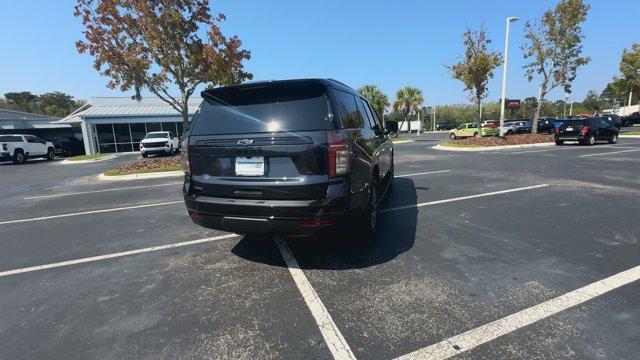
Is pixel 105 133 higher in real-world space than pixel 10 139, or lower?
higher

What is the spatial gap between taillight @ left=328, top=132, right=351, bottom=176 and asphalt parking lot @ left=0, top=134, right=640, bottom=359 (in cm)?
113

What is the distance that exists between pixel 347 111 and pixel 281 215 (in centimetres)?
157

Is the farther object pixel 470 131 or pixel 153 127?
pixel 470 131

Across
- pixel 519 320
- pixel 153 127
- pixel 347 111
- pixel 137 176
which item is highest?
pixel 153 127

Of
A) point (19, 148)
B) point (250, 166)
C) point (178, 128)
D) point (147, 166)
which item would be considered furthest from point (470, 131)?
point (19, 148)

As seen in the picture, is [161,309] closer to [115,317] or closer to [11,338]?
[115,317]

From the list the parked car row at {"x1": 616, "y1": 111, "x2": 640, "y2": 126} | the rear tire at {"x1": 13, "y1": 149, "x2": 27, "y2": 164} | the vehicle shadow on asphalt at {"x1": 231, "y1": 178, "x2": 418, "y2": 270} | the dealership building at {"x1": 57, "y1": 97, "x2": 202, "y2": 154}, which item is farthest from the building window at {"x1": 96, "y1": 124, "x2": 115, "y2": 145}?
the parked car row at {"x1": 616, "y1": 111, "x2": 640, "y2": 126}

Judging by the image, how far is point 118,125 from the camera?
31.0 m

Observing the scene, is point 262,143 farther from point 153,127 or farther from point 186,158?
point 153,127

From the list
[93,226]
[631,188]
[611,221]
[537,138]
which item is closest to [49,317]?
[93,226]

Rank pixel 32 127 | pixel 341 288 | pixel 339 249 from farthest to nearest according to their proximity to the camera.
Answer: pixel 32 127, pixel 339 249, pixel 341 288

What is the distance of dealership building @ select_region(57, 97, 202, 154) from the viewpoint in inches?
1176

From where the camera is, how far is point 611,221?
17.4ft

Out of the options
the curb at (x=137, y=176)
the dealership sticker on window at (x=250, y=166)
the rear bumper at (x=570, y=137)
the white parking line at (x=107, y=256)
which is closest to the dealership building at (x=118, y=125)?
the curb at (x=137, y=176)
